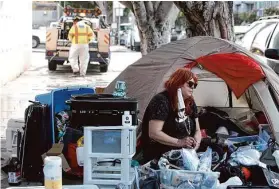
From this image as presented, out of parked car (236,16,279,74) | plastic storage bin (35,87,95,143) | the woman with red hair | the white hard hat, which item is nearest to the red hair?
the woman with red hair

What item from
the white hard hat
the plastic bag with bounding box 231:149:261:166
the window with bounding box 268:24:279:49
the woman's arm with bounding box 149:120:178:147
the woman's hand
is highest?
the window with bounding box 268:24:279:49

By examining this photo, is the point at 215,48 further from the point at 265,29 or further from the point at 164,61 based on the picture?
the point at 265,29

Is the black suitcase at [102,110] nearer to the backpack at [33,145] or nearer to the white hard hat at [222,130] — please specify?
the backpack at [33,145]

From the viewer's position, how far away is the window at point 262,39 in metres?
9.99

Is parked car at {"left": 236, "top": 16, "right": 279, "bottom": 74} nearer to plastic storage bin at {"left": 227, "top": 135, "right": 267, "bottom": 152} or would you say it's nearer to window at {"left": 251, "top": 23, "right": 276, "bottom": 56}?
window at {"left": 251, "top": 23, "right": 276, "bottom": 56}

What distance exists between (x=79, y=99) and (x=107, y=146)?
1.65 feet

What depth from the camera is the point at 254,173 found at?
516 cm

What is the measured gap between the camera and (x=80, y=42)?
15.3m

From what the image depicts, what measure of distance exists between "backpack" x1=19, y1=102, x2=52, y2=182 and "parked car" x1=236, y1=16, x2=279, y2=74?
13.6 feet

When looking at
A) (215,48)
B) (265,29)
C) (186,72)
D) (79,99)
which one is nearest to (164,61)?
(215,48)

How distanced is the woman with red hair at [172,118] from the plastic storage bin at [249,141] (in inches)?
21.2

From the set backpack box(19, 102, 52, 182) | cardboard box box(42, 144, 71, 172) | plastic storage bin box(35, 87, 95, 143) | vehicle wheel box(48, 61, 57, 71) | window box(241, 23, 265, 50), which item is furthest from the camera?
vehicle wheel box(48, 61, 57, 71)

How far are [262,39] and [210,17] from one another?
1472 millimetres

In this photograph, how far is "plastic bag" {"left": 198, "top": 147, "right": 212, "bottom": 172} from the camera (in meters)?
4.81
